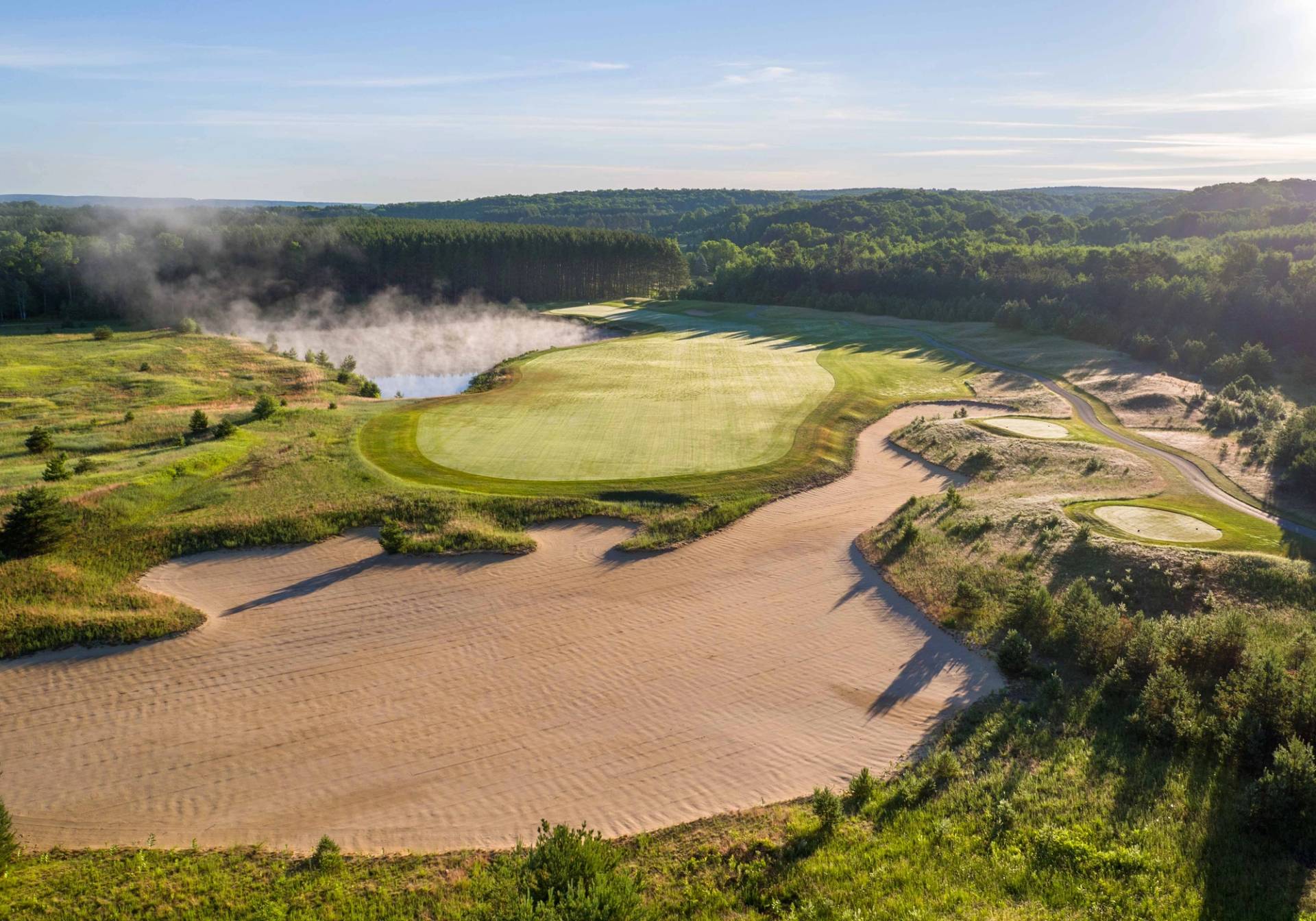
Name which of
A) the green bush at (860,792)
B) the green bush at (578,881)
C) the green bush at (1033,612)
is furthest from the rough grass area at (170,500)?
the green bush at (860,792)

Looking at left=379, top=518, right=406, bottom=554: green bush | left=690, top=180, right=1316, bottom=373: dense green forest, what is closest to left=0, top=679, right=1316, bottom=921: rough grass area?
left=379, top=518, right=406, bottom=554: green bush

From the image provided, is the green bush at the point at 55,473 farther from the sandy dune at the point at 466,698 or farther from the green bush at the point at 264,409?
the green bush at the point at 264,409

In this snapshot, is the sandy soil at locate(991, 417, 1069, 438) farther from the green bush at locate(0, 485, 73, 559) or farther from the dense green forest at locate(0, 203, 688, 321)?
the dense green forest at locate(0, 203, 688, 321)

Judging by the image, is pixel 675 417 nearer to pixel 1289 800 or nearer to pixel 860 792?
pixel 860 792

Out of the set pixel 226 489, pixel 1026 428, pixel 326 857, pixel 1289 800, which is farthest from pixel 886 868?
pixel 1026 428

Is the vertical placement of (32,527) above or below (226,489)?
above

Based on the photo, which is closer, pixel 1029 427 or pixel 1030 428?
pixel 1030 428

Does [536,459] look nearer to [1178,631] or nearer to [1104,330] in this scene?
[1178,631]
